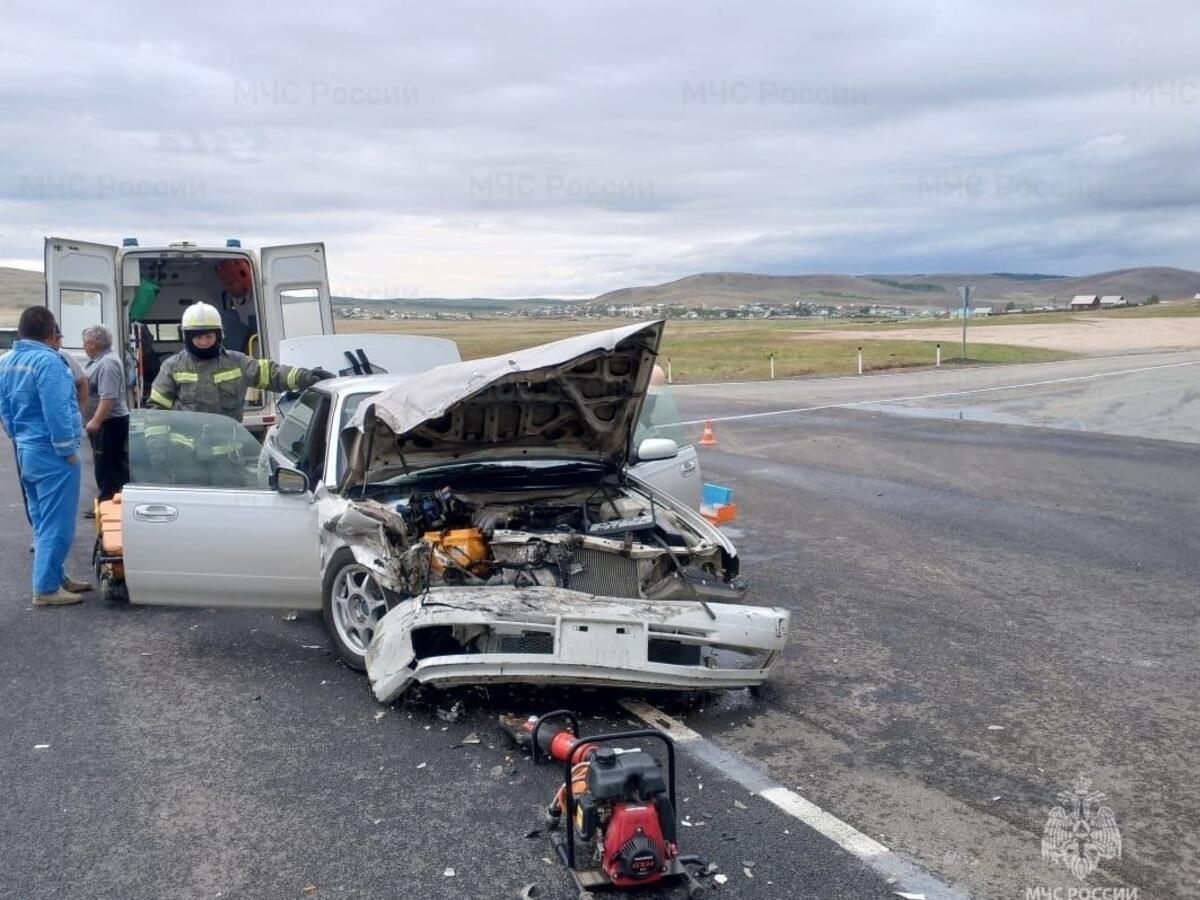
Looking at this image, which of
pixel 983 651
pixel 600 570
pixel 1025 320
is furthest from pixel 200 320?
pixel 1025 320

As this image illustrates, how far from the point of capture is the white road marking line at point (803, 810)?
3760 mm

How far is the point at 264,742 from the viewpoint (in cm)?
509

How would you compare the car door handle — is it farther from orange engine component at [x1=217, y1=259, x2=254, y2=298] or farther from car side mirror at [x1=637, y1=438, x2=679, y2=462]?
orange engine component at [x1=217, y1=259, x2=254, y2=298]

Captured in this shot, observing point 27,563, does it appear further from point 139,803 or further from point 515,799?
point 515,799

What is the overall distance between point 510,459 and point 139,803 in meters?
2.67

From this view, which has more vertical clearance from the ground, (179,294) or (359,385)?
(179,294)

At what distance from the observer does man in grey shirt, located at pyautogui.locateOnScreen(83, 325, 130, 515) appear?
9578 millimetres

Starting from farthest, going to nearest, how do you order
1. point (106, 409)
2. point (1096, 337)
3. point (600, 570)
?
point (1096, 337) < point (106, 409) < point (600, 570)

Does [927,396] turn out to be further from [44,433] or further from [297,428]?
[44,433]

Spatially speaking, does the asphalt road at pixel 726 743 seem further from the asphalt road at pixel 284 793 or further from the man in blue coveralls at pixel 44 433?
the man in blue coveralls at pixel 44 433

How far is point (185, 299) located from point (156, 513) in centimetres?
770

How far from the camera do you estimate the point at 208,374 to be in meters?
8.45

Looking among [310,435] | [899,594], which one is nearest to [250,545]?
[310,435]

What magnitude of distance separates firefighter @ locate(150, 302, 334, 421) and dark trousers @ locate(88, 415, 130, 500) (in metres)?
1.65
